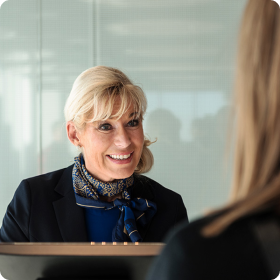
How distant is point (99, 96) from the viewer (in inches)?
70.5

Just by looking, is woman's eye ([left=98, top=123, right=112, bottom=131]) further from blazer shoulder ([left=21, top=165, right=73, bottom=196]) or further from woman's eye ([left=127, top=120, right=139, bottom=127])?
blazer shoulder ([left=21, top=165, right=73, bottom=196])

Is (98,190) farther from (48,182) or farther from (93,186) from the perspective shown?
(48,182)

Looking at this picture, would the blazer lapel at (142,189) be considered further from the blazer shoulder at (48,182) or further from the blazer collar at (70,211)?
the blazer shoulder at (48,182)

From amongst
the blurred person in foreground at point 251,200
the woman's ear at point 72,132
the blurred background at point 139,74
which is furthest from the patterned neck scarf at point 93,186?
the blurred background at point 139,74

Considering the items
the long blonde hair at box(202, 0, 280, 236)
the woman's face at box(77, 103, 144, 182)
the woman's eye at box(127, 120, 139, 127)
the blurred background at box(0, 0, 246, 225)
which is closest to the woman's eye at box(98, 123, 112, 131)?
the woman's face at box(77, 103, 144, 182)

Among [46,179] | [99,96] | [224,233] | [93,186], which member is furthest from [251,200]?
[46,179]

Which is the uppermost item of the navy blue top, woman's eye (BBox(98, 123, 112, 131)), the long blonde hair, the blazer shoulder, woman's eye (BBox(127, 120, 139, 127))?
the long blonde hair

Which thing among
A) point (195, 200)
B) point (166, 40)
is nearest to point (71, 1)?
point (166, 40)

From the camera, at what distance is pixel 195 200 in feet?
13.6

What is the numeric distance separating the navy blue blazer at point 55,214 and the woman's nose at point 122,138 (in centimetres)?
31

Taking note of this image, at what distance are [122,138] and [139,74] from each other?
2421 mm

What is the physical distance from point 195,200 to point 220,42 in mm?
1877

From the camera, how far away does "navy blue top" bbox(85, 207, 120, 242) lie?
5.87ft

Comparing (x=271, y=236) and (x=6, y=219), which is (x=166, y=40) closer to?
(x=6, y=219)
